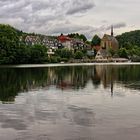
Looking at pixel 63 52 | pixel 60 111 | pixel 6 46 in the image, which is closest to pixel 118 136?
pixel 60 111

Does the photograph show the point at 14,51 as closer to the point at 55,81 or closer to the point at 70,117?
the point at 55,81

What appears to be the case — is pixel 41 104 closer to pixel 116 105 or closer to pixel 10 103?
pixel 10 103

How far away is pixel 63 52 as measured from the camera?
19138 centimetres

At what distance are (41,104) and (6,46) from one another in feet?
339

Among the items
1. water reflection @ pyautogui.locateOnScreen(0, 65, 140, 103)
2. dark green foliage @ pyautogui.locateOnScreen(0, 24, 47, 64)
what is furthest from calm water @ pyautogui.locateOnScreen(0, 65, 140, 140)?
dark green foliage @ pyautogui.locateOnScreen(0, 24, 47, 64)

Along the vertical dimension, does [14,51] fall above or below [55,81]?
above

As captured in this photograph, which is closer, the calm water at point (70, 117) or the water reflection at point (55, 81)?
the calm water at point (70, 117)

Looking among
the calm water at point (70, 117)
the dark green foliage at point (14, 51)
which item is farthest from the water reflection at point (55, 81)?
the dark green foliage at point (14, 51)

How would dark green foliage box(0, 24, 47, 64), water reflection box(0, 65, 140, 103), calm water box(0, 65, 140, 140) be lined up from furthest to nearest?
dark green foliage box(0, 24, 47, 64)
water reflection box(0, 65, 140, 103)
calm water box(0, 65, 140, 140)

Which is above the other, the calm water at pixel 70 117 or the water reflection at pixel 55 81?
the calm water at pixel 70 117

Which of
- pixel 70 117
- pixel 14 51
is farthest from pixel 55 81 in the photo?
pixel 14 51

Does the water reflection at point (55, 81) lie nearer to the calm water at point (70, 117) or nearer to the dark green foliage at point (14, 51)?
the calm water at point (70, 117)

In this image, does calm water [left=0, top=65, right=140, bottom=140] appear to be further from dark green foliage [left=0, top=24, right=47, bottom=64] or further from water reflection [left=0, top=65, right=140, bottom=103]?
dark green foliage [left=0, top=24, right=47, bottom=64]

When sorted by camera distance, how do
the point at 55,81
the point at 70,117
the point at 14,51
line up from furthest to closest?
the point at 14,51, the point at 55,81, the point at 70,117
